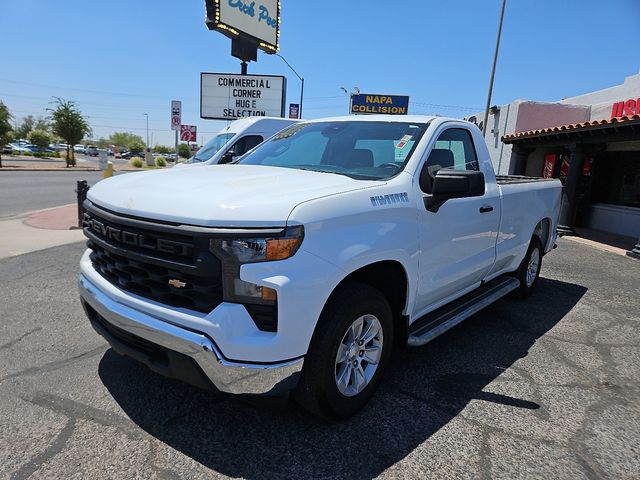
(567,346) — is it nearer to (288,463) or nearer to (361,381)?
(361,381)

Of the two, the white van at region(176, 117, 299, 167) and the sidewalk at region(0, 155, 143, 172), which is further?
the sidewalk at region(0, 155, 143, 172)

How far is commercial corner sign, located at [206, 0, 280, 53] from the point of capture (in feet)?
46.4

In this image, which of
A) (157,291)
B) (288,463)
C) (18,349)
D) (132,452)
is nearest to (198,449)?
(132,452)

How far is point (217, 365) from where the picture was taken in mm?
2127

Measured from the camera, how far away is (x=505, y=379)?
11.3ft

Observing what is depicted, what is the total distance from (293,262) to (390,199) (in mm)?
892

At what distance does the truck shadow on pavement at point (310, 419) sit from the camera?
238 centimetres

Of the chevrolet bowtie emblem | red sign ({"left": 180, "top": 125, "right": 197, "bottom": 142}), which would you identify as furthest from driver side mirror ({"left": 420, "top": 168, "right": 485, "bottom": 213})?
red sign ({"left": 180, "top": 125, "right": 197, "bottom": 142})

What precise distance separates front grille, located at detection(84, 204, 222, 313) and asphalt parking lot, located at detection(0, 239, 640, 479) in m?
0.65

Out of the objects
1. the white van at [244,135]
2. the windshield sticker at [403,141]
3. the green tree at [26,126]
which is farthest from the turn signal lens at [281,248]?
the green tree at [26,126]

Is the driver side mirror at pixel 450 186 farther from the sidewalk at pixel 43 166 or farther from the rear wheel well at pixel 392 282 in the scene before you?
the sidewalk at pixel 43 166

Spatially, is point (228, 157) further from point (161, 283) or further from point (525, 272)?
point (161, 283)

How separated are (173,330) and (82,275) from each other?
3.68 ft

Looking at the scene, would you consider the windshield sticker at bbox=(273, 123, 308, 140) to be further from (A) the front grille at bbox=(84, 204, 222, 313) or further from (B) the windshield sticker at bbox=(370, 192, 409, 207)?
(A) the front grille at bbox=(84, 204, 222, 313)
